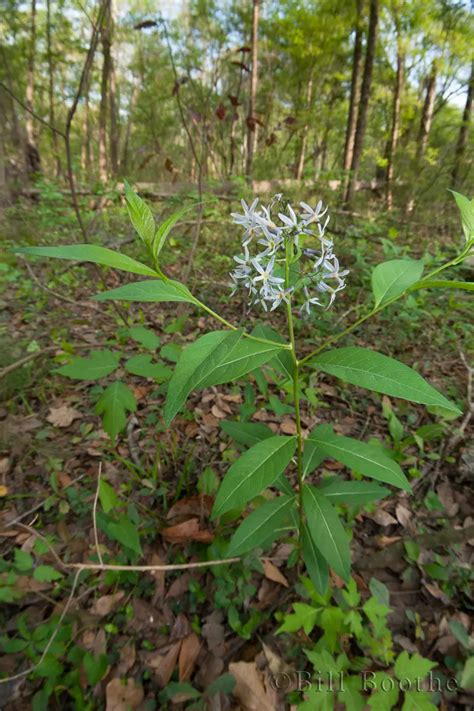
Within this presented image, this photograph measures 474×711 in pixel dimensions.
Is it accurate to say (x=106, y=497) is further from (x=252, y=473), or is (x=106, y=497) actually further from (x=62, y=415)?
(x=62, y=415)

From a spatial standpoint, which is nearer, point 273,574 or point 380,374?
point 380,374

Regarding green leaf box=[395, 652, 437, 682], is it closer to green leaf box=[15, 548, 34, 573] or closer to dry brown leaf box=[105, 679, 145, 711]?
dry brown leaf box=[105, 679, 145, 711]

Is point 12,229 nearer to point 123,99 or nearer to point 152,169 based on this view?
point 152,169

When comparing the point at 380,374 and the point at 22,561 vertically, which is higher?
the point at 380,374

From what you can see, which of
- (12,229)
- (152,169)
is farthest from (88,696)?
(152,169)

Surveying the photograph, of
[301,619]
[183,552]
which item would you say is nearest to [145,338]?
[183,552]

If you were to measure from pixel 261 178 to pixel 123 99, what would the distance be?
1875 centimetres

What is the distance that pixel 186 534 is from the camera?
167 centimetres

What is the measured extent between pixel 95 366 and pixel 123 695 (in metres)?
1.23

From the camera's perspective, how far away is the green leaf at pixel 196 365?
0.74 metres

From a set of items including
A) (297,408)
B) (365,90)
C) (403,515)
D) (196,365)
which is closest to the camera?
(196,365)

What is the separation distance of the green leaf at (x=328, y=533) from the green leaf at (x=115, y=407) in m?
0.79

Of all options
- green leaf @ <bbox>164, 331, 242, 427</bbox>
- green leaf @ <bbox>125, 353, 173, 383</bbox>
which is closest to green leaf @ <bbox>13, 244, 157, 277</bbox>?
green leaf @ <bbox>164, 331, 242, 427</bbox>

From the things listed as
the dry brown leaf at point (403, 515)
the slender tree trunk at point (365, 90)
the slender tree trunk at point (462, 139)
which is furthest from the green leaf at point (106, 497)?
the slender tree trunk at point (462, 139)
